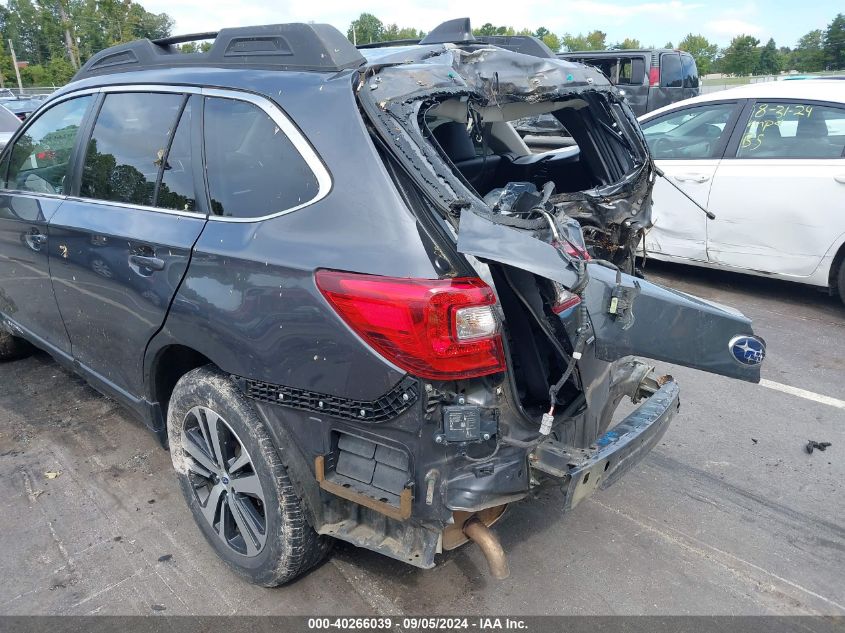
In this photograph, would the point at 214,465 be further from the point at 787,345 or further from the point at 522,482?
the point at 787,345

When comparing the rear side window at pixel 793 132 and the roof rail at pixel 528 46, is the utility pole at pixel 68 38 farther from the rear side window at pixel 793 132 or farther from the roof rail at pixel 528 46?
the roof rail at pixel 528 46

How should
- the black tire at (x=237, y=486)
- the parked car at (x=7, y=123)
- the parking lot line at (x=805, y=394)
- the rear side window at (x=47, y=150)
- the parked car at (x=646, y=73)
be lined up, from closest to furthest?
1. the black tire at (x=237, y=486)
2. the rear side window at (x=47, y=150)
3. the parking lot line at (x=805, y=394)
4. the parked car at (x=7, y=123)
5. the parked car at (x=646, y=73)

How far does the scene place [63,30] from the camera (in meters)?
56.5

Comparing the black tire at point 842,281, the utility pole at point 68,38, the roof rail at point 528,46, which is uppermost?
the utility pole at point 68,38

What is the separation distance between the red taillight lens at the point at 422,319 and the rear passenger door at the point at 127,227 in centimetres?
83

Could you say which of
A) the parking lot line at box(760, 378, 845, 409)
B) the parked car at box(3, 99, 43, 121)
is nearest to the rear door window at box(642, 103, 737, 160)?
the parking lot line at box(760, 378, 845, 409)

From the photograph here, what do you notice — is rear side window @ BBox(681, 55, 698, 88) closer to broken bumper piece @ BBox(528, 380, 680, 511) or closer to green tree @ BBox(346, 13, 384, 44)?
broken bumper piece @ BBox(528, 380, 680, 511)

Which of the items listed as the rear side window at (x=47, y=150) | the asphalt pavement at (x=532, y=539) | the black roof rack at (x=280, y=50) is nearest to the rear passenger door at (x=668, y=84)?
the asphalt pavement at (x=532, y=539)

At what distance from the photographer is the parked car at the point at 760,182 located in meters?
5.34

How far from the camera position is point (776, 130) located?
18.6 ft

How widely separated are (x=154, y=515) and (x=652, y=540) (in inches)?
88.1

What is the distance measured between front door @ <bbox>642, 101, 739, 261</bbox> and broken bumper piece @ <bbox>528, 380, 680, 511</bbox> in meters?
3.84

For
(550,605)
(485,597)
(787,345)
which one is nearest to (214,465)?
(485,597)

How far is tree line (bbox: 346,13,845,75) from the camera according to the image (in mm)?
51031
